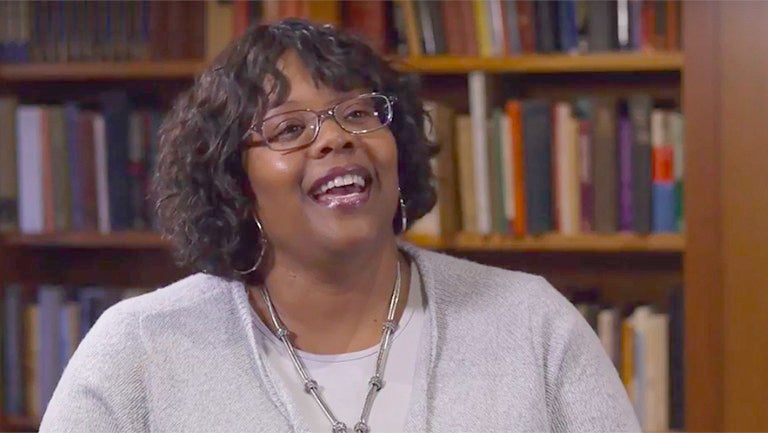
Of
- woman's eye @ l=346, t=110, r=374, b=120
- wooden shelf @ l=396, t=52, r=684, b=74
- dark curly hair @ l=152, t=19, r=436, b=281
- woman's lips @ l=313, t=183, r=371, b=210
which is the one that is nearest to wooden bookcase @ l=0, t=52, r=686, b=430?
wooden shelf @ l=396, t=52, r=684, b=74

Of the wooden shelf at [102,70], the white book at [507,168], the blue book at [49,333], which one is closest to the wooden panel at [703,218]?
the white book at [507,168]

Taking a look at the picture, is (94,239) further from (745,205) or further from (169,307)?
(745,205)

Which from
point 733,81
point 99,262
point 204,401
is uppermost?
point 733,81

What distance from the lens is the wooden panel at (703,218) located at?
1.95m

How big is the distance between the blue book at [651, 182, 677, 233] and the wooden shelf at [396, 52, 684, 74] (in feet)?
0.77

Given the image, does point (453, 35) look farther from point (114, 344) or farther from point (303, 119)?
A: point (114, 344)

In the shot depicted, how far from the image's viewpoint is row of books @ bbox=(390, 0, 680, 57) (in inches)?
80.5

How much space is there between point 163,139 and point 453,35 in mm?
796

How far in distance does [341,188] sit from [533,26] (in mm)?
920

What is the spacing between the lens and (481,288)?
1473 millimetres

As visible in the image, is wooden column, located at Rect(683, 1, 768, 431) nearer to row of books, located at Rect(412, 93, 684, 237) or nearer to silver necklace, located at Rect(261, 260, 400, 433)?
row of books, located at Rect(412, 93, 684, 237)

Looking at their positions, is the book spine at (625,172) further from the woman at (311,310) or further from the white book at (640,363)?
the woman at (311,310)

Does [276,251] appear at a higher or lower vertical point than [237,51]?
lower

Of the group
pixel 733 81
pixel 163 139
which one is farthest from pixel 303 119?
pixel 733 81
